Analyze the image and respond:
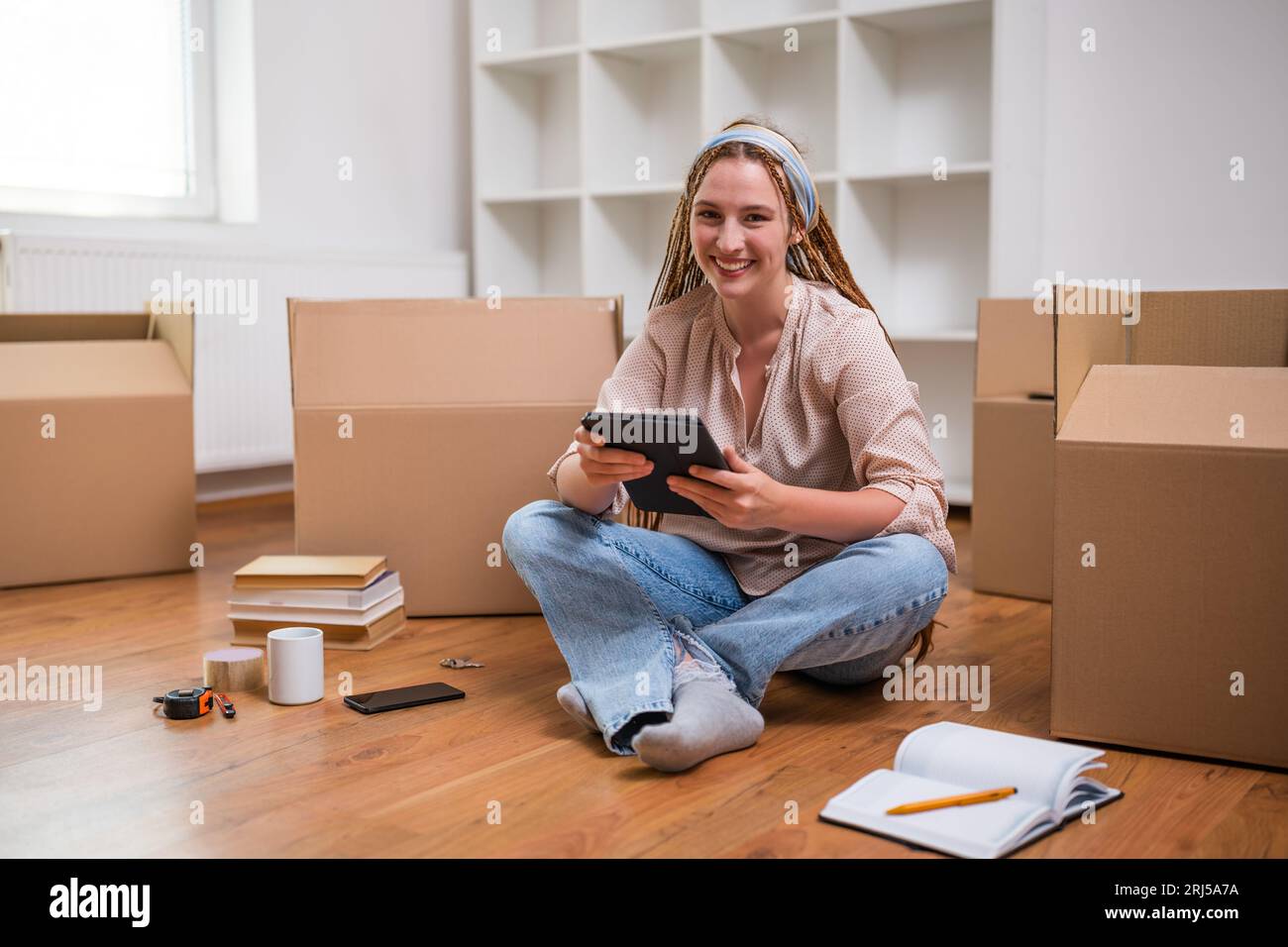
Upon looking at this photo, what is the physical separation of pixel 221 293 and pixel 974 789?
252 cm

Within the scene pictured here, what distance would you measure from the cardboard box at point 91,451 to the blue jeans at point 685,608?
1.12 metres

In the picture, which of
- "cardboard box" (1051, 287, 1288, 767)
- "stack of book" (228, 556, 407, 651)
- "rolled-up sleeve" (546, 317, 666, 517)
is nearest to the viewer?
"cardboard box" (1051, 287, 1288, 767)

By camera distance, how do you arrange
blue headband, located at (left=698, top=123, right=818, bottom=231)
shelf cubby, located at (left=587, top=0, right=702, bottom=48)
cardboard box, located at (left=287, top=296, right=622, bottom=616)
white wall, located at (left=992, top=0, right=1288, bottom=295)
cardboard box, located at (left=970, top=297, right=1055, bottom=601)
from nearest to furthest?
1. blue headband, located at (left=698, top=123, right=818, bottom=231)
2. cardboard box, located at (left=287, top=296, right=622, bottom=616)
3. cardboard box, located at (left=970, top=297, right=1055, bottom=601)
4. white wall, located at (left=992, top=0, right=1288, bottom=295)
5. shelf cubby, located at (left=587, top=0, right=702, bottom=48)

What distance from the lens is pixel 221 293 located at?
321 centimetres

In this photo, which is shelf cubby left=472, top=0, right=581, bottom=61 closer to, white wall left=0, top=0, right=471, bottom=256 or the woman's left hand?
white wall left=0, top=0, right=471, bottom=256

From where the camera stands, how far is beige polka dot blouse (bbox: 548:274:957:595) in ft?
5.03

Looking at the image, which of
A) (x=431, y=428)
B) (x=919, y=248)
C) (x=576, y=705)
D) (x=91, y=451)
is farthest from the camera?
(x=919, y=248)

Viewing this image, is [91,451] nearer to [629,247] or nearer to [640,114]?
[629,247]

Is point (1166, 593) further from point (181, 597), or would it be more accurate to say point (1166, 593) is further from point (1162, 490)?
point (181, 597)

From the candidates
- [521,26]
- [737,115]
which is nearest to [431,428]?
[737,115]

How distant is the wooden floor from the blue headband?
657 millimetres

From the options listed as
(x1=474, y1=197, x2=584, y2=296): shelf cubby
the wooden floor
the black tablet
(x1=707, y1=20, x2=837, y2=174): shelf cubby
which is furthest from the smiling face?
(x1=474, y1=197, x2=584, y2=296): shelf cubby

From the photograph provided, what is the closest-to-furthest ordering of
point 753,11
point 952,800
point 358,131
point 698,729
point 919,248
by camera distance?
1. point 952,800
2. point 698,729
3. point 919,248
4. point 753,11
5. point 358,131

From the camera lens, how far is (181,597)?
229 cm
